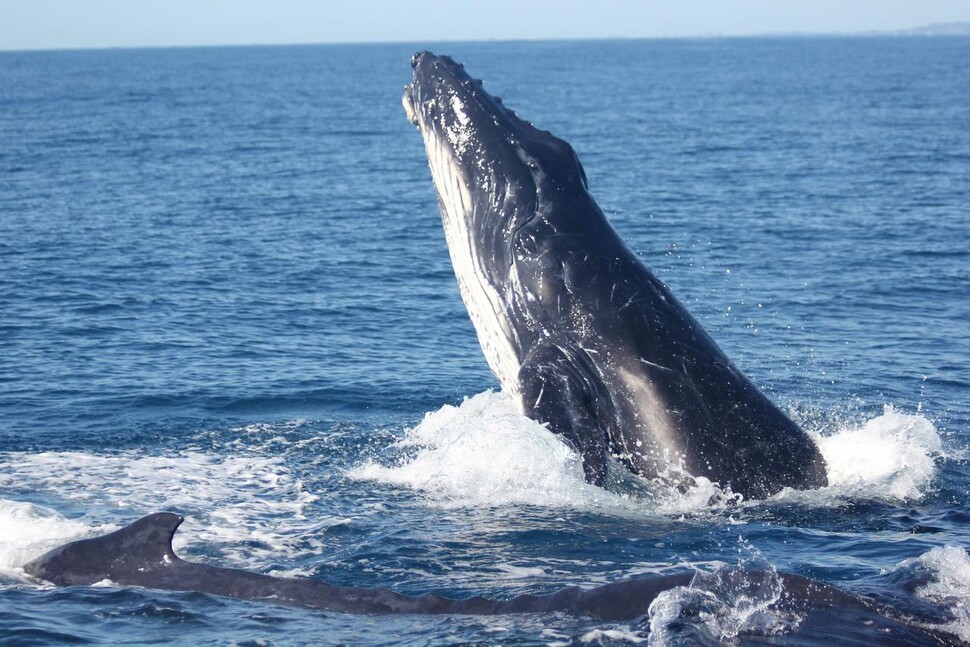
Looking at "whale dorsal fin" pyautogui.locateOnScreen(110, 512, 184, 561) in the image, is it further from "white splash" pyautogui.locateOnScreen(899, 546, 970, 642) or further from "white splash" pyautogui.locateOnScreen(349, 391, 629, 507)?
"white splash" pyautogui.locateOnScreen(899, 546, 970, 642)

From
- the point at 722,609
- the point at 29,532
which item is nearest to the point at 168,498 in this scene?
the point at 29,532

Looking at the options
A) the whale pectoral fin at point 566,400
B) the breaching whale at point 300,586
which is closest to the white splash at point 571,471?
the whale pectoral fin at point 566,400

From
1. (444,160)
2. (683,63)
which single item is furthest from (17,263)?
(683,63)

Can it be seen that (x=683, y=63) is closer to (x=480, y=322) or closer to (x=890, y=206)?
(x=890, y=206)

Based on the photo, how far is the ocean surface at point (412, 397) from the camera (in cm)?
970

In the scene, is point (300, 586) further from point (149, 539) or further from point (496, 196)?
point (496, 196)

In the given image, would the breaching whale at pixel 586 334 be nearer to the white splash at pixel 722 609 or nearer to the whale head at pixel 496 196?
the whale head at pixel 496 196

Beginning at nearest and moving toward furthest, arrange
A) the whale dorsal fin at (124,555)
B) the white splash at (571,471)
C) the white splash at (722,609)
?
the white splash at (722,609) < the whale dorsal fin at (124,555) < the white splash at (571,471)

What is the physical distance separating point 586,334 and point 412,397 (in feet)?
22.7

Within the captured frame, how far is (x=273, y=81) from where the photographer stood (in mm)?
139375

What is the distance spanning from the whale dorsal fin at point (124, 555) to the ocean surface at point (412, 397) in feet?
0.53

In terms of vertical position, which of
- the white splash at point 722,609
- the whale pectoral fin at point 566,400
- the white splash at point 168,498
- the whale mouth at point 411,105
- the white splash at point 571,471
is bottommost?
the white splash at point 168,498

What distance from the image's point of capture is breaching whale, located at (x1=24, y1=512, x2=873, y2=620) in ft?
28.6

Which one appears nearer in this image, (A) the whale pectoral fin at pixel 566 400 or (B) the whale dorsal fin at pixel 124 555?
A: (B) the whale dorsal fin at pixel 124 555
